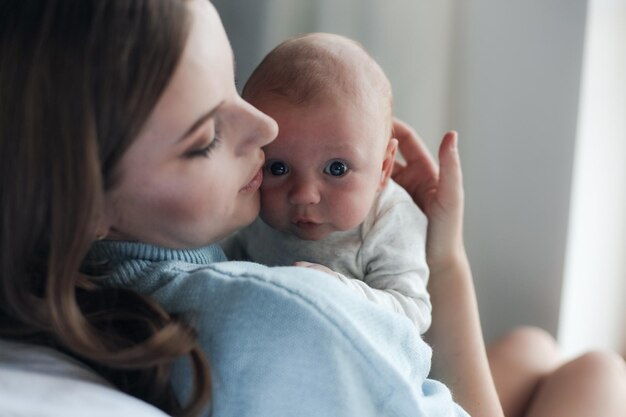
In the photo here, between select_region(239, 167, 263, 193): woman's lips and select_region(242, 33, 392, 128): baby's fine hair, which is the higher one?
select_region(242, 33, 392, 128): baby's fine hair

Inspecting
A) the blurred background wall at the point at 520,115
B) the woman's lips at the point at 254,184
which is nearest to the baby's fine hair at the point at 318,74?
the woman's lips at the point at 254,184

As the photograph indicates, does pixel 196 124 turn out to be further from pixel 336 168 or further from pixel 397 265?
pixel 397 265

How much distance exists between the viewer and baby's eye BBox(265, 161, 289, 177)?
94 centimetres

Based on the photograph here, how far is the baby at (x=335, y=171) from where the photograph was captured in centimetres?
93

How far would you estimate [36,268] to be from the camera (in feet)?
2.37

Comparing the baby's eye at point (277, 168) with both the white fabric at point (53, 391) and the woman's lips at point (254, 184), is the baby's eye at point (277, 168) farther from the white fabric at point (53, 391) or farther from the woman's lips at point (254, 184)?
the white fabric at point (53, 391)

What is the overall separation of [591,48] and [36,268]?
112 cm

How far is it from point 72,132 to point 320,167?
370 millimetres

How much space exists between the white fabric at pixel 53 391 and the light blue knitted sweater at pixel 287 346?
0.09 metres

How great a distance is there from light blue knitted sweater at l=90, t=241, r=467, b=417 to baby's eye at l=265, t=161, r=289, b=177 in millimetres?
229

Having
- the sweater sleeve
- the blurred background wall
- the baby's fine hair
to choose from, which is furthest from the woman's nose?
the blurred background wall

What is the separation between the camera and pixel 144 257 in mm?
794

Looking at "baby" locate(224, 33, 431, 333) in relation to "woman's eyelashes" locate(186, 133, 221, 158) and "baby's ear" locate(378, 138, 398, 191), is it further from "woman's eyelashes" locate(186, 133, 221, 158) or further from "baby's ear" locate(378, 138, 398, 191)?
"woman's eyelashes" locate(186, 133, 221, 158)

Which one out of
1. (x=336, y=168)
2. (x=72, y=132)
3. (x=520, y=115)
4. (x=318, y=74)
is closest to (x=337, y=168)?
(x=336, y=168)
